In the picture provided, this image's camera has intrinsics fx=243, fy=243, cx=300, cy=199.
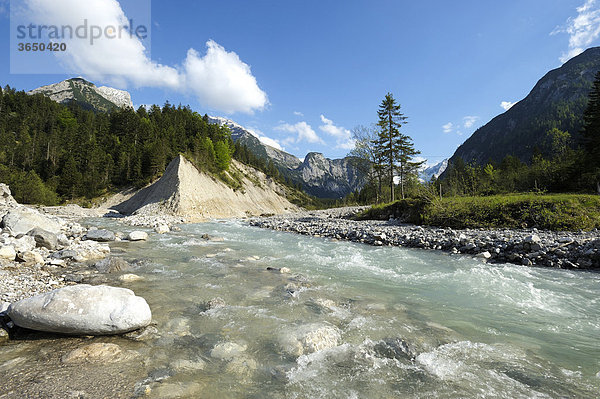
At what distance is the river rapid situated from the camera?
2.70 meters

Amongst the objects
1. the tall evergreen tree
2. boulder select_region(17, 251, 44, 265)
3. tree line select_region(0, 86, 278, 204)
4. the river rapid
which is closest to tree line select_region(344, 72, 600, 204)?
the tall evergreen tree

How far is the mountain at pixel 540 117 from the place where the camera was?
396 feet

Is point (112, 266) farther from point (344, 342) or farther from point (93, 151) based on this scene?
point (93, 151)

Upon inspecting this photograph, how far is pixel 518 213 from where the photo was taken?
42.9 feet

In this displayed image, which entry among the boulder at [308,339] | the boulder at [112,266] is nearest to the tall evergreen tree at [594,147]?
the boulder at [308,339]

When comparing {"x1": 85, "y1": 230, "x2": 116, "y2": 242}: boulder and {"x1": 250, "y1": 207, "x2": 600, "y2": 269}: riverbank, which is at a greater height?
{"x1": 85, "y1": 230, "x2": 116, "y2": 242}: boulder

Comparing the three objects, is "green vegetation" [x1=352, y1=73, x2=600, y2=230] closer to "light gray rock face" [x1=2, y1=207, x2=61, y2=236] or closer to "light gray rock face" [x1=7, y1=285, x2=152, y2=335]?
"light gray rock face" [x1=7, y1=285, x2=152, y2=335]

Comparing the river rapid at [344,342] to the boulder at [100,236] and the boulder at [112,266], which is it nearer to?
the boulder at [112,266]

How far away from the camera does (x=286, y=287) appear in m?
6.15

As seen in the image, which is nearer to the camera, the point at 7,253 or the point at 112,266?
the point at 7,253

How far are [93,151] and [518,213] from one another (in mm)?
71068

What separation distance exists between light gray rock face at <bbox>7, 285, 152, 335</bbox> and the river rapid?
19 cm

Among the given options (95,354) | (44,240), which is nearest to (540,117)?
(95,354)

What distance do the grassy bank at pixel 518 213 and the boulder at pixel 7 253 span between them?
63.3ft
